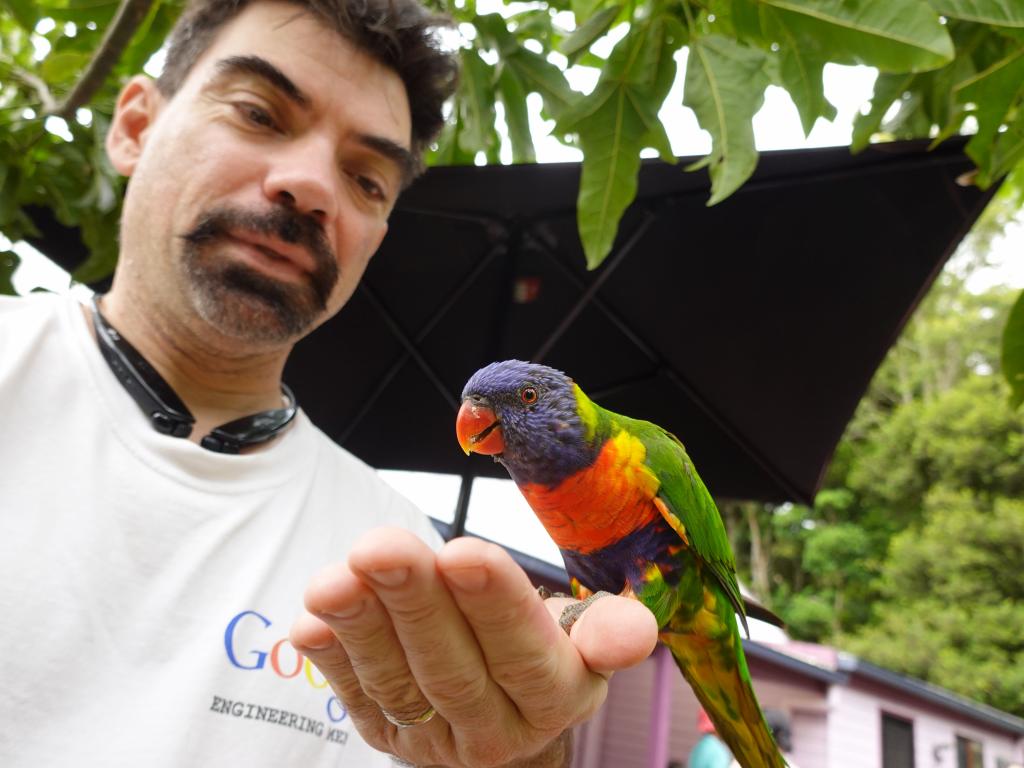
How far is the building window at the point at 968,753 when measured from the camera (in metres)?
11.5

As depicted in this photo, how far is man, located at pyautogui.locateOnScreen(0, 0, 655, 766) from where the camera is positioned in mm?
1269

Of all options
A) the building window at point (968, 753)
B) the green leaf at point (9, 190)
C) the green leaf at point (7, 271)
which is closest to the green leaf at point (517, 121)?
the green leaf at point (9, 190)

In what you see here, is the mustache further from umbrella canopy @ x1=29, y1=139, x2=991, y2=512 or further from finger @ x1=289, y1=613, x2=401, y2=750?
finger @ x1=289, y1=613, x2=401, y2=750

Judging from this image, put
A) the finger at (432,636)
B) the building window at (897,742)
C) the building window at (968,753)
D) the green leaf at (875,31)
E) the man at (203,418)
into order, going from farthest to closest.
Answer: the building window at (968,753), the building window at (897,742), the man at (203,418), the green leaf at (875,31), the finger at (432,636)

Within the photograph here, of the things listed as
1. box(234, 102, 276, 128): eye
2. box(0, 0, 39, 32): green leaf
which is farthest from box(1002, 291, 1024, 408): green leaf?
box(0, 0, 39, 32): green leaf

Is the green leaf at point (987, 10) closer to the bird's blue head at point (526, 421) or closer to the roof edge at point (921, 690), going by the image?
the bird's blue head at point (526, 421)

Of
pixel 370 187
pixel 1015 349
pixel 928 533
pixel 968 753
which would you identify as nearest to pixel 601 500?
pixel 1015 349

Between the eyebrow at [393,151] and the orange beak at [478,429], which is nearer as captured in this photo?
the orange beak at [478,429]

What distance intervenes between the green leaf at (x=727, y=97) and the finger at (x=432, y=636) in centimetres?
73

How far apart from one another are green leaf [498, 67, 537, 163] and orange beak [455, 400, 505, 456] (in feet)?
4.13

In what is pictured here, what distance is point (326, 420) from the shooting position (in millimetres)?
2572

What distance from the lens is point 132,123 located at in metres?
1.87

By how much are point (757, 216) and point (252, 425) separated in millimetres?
1660

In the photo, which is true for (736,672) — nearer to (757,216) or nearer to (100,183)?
(757,216)
